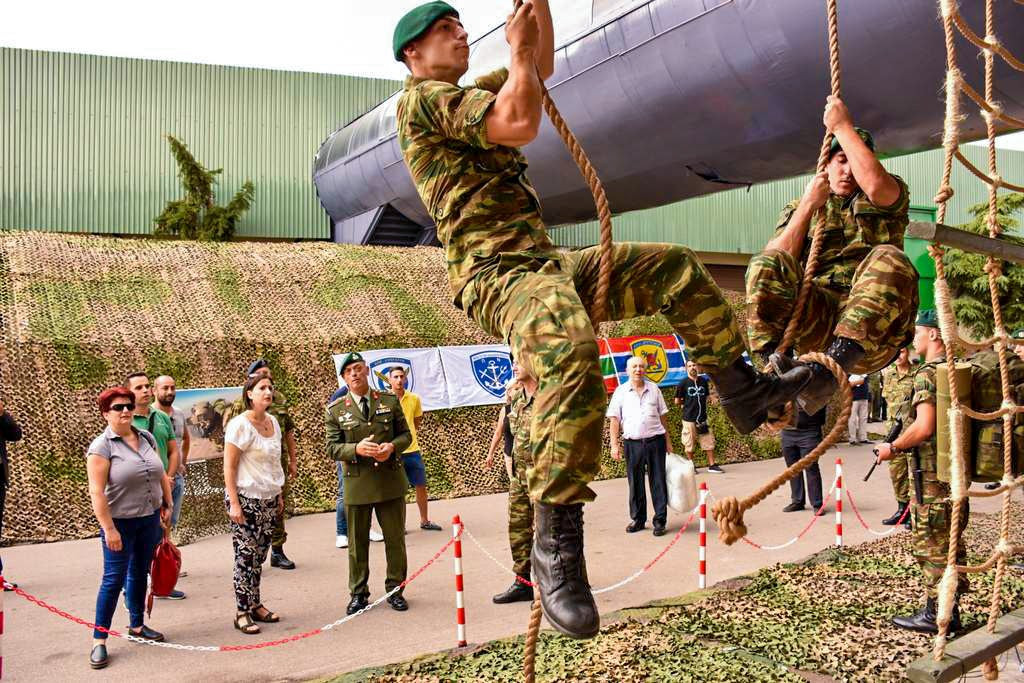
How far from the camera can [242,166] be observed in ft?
70.7

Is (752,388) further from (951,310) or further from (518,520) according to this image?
(518,520)

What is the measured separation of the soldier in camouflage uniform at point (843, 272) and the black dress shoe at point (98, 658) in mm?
4559

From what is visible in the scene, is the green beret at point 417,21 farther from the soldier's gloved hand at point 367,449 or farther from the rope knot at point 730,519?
the soldier's gloved hand at point 367,449

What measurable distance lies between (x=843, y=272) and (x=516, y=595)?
406 centimetres

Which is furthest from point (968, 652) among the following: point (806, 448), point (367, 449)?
point (806, 448)

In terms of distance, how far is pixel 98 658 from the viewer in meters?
5.04

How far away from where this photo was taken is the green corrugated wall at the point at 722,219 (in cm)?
2303

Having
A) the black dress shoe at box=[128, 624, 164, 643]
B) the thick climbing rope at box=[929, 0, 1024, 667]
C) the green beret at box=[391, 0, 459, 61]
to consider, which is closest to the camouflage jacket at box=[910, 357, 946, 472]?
the thick climbing rope at box=[929, 0, 1024, 667]

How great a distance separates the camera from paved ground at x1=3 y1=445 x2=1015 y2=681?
5.13 metres

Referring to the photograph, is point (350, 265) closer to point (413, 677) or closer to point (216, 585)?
point (216, 585)

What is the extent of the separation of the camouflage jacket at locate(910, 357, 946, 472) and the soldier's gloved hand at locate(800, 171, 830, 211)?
299 centimetres

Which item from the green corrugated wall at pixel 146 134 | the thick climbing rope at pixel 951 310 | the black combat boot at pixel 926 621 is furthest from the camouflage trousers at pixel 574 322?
the green corrugated wall at pixel 146 134

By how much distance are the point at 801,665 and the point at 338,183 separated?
15572 mm

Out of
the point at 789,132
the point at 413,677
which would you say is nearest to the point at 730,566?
the point at 413,677
